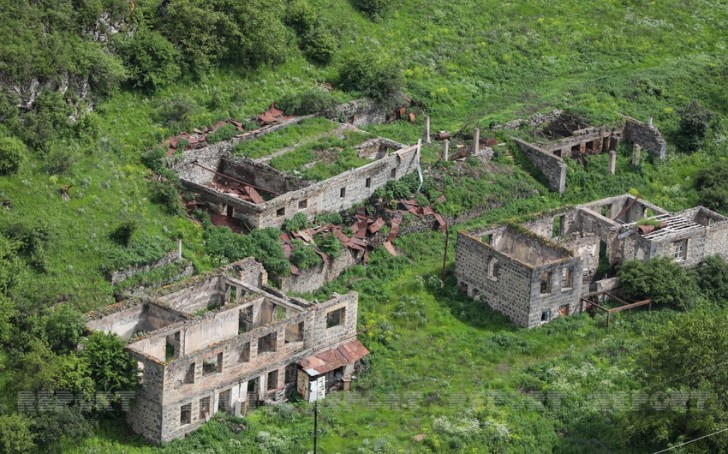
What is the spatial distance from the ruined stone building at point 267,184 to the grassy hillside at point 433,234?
2.10 meters

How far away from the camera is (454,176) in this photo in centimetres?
7425

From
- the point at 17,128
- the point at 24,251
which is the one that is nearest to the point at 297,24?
the point at 17,128

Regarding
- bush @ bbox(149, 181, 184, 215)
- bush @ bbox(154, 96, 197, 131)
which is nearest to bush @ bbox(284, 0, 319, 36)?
bush @ bbox(154, 96, 197, 131)

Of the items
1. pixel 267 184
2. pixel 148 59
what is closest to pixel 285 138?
pixel 267 184

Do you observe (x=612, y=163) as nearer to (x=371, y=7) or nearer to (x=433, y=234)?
(x=433, y=234)

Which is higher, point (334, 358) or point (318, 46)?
point (318, 46)

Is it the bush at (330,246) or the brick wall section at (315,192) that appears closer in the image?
the bush at (330,246)

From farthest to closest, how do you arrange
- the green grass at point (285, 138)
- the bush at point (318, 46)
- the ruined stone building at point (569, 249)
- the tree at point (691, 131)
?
the tree at point (691, 131) → the bush at point (318, 46) → the green grass at point (285, 138) → the ruined stone building at point (569, 249)

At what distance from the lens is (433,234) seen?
234ft

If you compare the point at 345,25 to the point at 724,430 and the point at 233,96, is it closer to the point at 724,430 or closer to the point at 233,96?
the point at 233,96

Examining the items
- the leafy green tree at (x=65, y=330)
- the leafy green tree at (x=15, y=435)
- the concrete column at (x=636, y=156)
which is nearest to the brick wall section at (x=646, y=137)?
the concrete column at (x=636, y=156)

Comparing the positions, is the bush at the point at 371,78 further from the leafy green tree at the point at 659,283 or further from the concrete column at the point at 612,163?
the leafy green tree at the point at 659,283

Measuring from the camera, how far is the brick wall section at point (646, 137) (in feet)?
266

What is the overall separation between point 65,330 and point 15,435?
5069 millimetres
